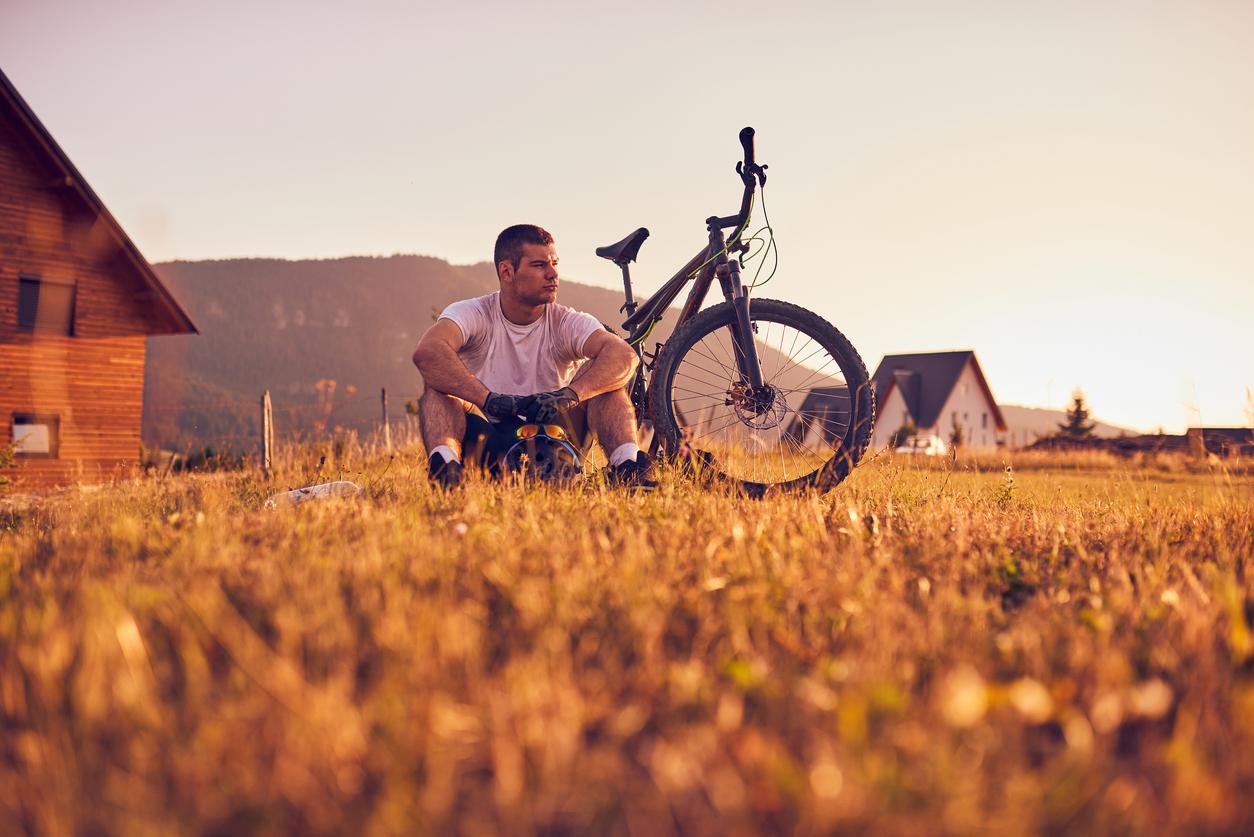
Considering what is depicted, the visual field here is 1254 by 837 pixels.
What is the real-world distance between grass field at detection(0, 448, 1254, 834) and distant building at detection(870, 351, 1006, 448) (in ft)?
150

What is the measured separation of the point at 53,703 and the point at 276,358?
454 ft

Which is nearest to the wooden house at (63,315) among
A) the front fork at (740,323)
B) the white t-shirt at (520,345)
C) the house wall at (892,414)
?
the white t-shirt at (520,345)

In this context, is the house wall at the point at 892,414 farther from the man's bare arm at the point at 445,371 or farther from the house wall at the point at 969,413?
the man's bare arm at the point at 445,371

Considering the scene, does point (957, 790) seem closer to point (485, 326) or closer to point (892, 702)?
point (892, 702)

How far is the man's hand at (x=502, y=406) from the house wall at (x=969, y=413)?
4637 cm

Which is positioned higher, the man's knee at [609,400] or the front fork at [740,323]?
the front fork at [740,323]

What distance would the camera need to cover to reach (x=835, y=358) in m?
5.04

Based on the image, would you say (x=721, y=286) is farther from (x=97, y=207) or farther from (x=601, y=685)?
(x=97, y=207)

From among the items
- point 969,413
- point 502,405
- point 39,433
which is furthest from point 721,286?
point 969,413

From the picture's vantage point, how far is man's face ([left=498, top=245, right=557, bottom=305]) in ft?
16.4

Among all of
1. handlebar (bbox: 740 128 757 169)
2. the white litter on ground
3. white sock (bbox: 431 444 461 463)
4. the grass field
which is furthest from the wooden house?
the grass field

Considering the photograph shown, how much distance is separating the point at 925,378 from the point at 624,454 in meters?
49.0

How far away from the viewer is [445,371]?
4.70m

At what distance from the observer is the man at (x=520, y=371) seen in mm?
4590
